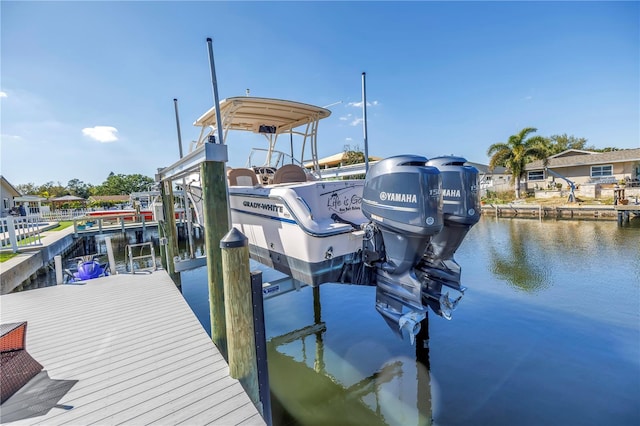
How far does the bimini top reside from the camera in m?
4.89

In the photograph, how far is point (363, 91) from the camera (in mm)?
5227

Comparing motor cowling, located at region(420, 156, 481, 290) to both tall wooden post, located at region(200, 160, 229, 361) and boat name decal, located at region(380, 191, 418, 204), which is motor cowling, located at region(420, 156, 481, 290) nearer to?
boat name decal, located at region(380, 191, 418, 204)

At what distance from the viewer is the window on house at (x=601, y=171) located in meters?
22.9

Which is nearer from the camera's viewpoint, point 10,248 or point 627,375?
point 627,375

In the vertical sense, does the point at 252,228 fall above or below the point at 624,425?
above

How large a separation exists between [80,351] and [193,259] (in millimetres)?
2040

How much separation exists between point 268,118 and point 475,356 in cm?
529

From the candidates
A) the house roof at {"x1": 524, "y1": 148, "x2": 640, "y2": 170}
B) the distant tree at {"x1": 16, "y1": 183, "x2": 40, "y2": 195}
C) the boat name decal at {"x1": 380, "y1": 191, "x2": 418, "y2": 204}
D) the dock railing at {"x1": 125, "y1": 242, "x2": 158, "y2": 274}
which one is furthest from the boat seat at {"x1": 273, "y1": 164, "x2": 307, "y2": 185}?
the distant tree at {"x1": 16, "y1": 183, "x2": 40, "y2": 195}

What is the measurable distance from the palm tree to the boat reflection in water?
71.9 feet

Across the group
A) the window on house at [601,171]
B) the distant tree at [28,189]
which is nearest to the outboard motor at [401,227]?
the window on house at [601,171]

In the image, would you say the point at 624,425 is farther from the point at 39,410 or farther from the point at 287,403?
the point at 39,410

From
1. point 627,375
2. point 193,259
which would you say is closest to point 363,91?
point 193,259

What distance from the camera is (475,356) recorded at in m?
4.75

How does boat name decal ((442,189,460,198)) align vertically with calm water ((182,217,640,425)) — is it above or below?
above
